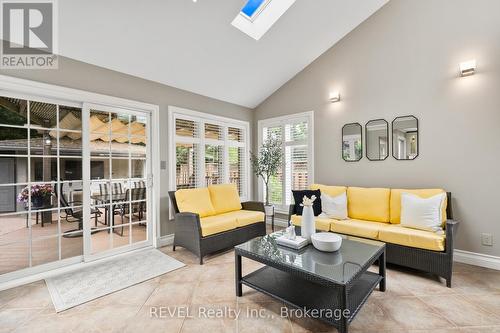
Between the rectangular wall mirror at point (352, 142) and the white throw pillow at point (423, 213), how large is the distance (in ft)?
3.73

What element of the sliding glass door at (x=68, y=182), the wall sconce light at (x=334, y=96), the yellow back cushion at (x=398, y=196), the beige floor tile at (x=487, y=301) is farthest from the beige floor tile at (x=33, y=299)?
the wall sconce light at (x=334, y=96)

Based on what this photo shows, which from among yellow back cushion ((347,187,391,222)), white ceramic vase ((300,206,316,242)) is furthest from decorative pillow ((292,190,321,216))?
white ceramic vase ((300,206,316,242))

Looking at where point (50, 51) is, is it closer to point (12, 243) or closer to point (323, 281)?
point (12, 243)

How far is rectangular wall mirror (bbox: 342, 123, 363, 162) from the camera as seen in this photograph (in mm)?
3938

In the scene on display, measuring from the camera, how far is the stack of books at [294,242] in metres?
2.29

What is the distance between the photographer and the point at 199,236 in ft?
10.2

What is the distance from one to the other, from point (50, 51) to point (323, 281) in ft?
12.2

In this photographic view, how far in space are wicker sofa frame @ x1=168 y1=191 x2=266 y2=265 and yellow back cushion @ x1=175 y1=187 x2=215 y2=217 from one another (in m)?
0.12

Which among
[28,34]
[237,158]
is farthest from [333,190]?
[28,34]

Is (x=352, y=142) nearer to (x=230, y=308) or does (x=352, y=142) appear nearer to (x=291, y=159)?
(x=291, y=159)

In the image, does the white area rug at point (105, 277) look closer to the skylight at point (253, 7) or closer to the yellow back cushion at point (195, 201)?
the yellow back cushion at point (195, 201)

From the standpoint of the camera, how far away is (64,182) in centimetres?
301

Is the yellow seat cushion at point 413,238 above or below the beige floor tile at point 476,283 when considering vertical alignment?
above

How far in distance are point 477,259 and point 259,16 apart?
4.37 meters
